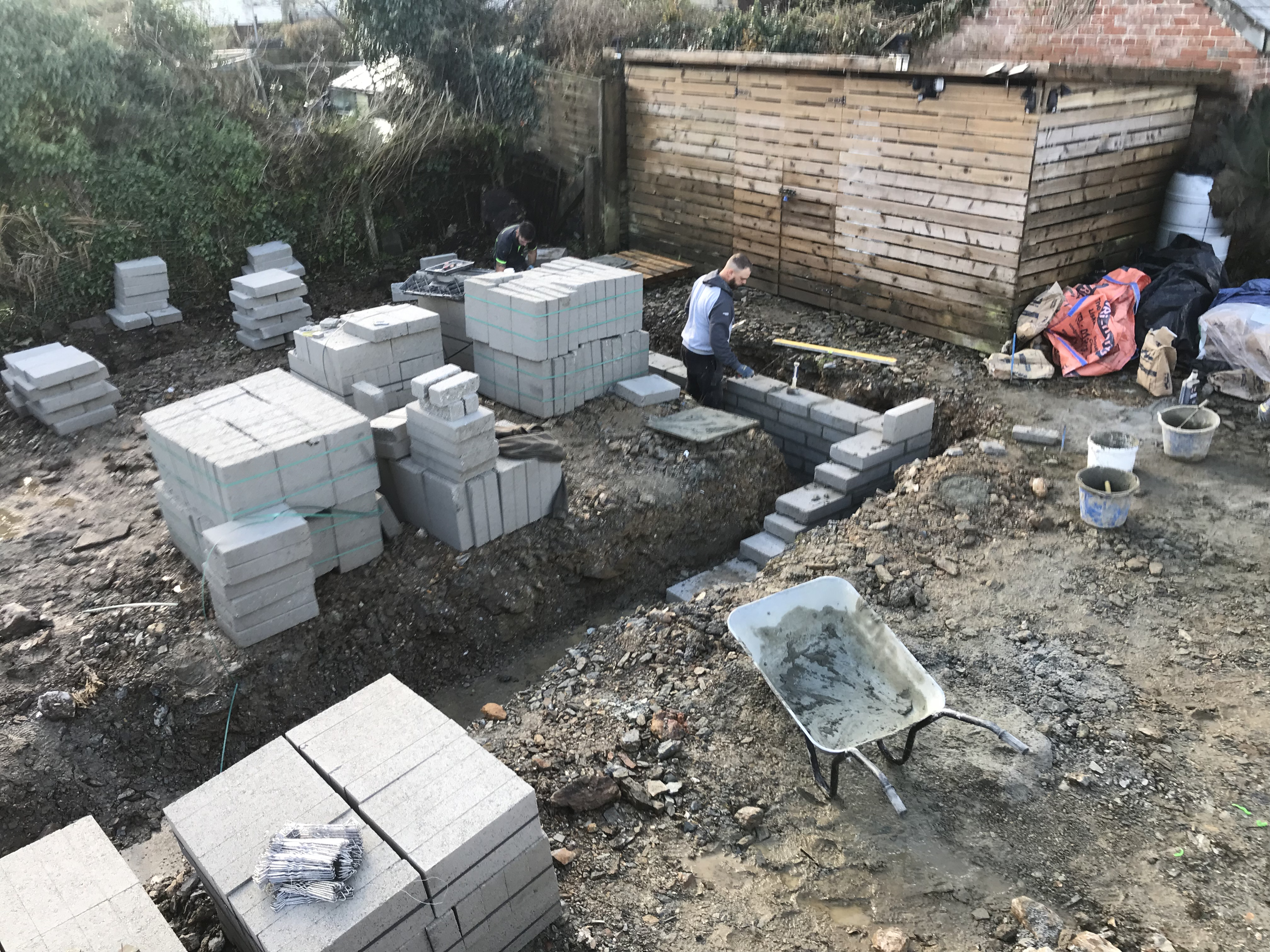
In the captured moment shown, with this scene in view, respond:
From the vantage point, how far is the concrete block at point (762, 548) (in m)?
6.97

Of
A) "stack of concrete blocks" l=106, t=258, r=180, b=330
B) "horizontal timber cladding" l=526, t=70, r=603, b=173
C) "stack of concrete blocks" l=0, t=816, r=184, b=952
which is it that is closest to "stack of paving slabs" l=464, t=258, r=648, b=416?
"stack of concrete blocks" l=106, t=258, r=180, b=330

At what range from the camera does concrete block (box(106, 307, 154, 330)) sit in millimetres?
10039

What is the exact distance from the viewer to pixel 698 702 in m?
5.11

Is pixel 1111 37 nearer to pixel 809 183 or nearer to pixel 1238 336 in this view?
pixel 809 183

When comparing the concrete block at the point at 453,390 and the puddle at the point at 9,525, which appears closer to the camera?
the concrete block at the point at 453,390

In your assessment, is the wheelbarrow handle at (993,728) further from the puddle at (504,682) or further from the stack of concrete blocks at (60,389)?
the stack of concrete blocks at (60,389)

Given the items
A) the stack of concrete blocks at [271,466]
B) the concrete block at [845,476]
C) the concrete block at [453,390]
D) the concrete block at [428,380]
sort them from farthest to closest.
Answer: the concrete block at [845,476] → the concrete block at [428,380] → the concrete block at [453,390] → the stack of concrete blocks at [271,466]

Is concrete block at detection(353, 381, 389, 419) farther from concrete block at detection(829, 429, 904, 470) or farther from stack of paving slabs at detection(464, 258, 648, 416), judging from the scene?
concrete block at detection(829, 429, 904, 470)

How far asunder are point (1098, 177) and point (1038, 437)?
3.13 metres

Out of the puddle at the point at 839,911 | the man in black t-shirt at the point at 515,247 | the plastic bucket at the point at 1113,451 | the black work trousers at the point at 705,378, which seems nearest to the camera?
the puddle at the point at 839,911

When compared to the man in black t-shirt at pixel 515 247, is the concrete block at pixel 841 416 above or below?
below

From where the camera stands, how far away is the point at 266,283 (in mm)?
9828

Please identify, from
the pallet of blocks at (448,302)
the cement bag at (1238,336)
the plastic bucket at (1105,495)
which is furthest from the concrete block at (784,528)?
the cement bag at (1238,336)

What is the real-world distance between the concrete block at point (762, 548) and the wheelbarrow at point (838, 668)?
1.70 meters
